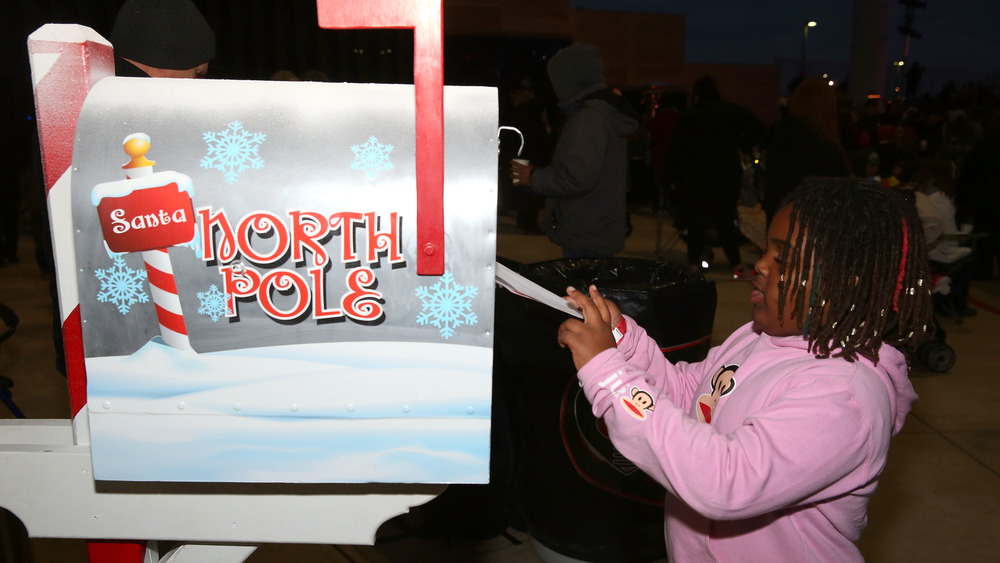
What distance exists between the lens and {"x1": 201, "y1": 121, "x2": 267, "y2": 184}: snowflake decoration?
1.14m

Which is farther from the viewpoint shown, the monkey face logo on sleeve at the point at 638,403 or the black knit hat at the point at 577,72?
the black knit hat at the point at 577,72

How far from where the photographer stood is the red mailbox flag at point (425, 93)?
3.74 ft

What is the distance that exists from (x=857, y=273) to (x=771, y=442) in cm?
33

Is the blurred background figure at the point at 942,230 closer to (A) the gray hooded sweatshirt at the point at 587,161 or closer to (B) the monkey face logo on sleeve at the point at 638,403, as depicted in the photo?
(A) the gray hooded sweatshirt at the point at 587,161

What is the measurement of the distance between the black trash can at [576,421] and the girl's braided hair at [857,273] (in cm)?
116

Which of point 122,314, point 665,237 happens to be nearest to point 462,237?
point 122,314

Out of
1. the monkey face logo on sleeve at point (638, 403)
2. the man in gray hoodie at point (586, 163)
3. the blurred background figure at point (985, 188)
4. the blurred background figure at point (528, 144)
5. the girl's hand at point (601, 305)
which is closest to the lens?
the monkey face logo on sleeve at point (638, 403)

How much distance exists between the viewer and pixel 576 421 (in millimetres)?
2551

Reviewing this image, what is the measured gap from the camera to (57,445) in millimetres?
1380

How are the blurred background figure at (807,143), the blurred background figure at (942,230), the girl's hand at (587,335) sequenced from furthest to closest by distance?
the blurred background figure at (942,230) → the blurred background figure at (807,143) → the girl's hand at (587,335)

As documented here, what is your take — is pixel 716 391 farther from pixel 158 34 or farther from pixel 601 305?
pixel 158 34

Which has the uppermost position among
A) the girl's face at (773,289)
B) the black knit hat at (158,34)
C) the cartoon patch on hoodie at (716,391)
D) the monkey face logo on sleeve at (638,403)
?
the black knit hat at (158,34)

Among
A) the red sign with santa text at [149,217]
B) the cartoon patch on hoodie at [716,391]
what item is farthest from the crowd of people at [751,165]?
the red sign with santa text at [149,217]

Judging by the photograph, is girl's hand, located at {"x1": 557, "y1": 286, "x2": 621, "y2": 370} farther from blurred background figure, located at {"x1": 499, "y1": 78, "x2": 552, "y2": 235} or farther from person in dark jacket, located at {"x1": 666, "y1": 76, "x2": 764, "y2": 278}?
blurred background figure, located at {"x1": 499, "y1": 78, "x2": 552, "y2": 235}
